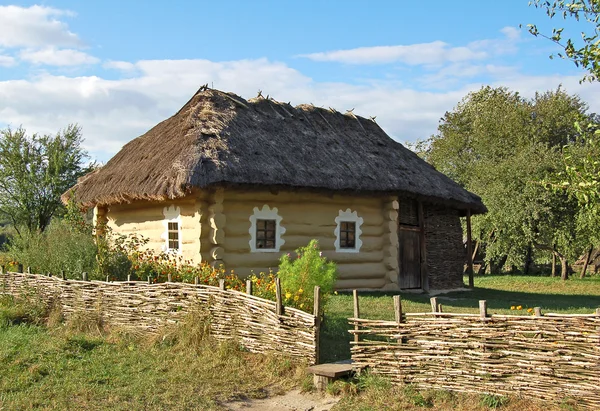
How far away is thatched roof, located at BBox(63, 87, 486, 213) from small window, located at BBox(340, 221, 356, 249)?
1095mm

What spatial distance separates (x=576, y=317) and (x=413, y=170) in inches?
439

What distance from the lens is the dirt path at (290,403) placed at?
20.4 ft

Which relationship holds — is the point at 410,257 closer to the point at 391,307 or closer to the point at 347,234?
the point at 347,234

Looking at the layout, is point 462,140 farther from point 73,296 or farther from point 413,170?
point 73,296

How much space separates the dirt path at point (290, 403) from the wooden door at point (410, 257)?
31.2 feet

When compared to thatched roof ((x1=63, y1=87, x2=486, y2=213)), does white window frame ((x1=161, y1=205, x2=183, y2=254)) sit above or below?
below

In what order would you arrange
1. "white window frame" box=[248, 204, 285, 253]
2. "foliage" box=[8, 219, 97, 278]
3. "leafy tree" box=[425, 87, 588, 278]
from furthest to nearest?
1. "leafy tree" box=[425, 87, 588, 278]
2. "white window frame" box=[248, 204, 285, 253]
3. "foliage" box=[8, 219, 97, 278]

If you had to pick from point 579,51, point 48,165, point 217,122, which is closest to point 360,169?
point 217,122

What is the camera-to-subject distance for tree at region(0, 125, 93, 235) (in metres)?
27.0

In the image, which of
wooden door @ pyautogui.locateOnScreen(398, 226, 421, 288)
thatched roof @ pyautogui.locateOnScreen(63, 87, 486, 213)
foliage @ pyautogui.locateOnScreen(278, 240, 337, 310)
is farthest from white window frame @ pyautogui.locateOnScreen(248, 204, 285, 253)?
foliage @ pyautogui.locateOnScreen(278, 240, 337, 310)

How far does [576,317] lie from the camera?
554 cm

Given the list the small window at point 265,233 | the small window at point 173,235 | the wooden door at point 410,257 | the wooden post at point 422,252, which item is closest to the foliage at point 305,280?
the small window at point 265,233

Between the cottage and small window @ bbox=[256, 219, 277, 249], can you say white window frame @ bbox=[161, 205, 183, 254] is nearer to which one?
the cottage

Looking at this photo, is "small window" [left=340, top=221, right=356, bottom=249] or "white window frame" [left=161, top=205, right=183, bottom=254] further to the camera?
"small window" [left=340, top=221, right=356, bottom=249]
